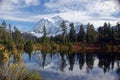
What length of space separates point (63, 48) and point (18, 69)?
316 ft

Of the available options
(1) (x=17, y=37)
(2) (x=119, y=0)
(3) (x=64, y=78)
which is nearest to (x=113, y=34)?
(1) (x=17, y=37)

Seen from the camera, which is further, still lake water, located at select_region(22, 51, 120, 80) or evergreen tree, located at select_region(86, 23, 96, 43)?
evergreen tree, located at select_region(86, 23, 96, 43)

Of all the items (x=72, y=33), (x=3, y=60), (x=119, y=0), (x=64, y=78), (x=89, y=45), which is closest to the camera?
(x=119, y=0)

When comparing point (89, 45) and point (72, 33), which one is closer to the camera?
point (89, 45)

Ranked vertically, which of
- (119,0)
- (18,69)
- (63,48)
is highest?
(119,0)

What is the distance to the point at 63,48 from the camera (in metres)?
119

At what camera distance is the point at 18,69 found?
75.0ft

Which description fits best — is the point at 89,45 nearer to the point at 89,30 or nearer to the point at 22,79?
the point at 89,30

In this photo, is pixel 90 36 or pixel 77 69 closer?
pixel 77 69

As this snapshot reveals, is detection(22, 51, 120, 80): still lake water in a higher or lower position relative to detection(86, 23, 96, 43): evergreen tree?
lower

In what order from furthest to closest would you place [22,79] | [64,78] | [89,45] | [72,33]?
1. [72,33]
2. [89,45]
3. [64,78]
4. [22,79]

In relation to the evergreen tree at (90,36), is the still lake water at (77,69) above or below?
below

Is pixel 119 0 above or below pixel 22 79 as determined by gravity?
above

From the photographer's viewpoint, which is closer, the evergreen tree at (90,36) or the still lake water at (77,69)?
the still lake water at (77,69)
